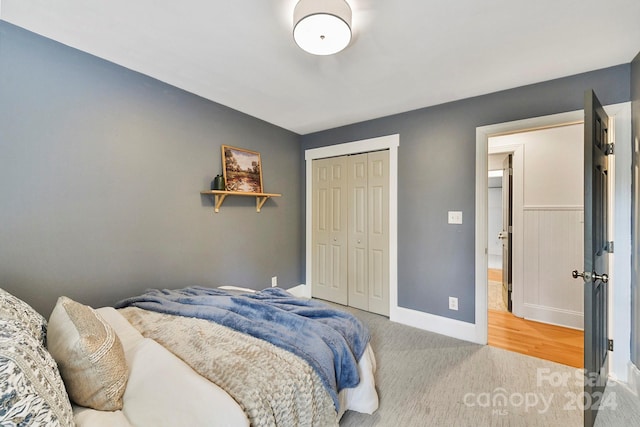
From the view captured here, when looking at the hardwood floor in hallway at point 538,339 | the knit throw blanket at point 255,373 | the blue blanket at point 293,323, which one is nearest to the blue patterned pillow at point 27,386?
the knit throw blanket at point 255,373

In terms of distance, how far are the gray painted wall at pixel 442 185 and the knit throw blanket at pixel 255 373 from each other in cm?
187

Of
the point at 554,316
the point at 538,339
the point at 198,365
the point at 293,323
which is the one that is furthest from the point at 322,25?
the point at 554,316

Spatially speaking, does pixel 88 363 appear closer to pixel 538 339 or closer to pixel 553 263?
pixel 538 339

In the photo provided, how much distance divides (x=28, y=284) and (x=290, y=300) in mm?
1657

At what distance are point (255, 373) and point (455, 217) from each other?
7.66ft

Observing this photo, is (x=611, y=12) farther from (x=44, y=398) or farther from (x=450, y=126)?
(x=44, y=398)

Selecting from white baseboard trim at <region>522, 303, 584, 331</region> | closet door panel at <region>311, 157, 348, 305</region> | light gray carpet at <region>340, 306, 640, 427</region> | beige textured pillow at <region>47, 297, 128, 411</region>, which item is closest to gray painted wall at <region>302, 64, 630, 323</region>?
light gray carpet at <region>340, 306, 640, 427</region>

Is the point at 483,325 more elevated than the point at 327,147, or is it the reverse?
the point at 327,147

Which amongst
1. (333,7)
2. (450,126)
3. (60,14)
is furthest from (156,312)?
(450,126)

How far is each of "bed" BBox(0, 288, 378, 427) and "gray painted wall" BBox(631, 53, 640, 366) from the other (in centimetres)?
192

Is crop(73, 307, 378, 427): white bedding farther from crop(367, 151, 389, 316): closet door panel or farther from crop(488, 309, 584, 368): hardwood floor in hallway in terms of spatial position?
crop(488, 309, 584, 368): hardwood floor in hallway

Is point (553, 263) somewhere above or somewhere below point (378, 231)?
below

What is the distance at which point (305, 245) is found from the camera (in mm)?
3766

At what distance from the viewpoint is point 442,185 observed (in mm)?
2674
